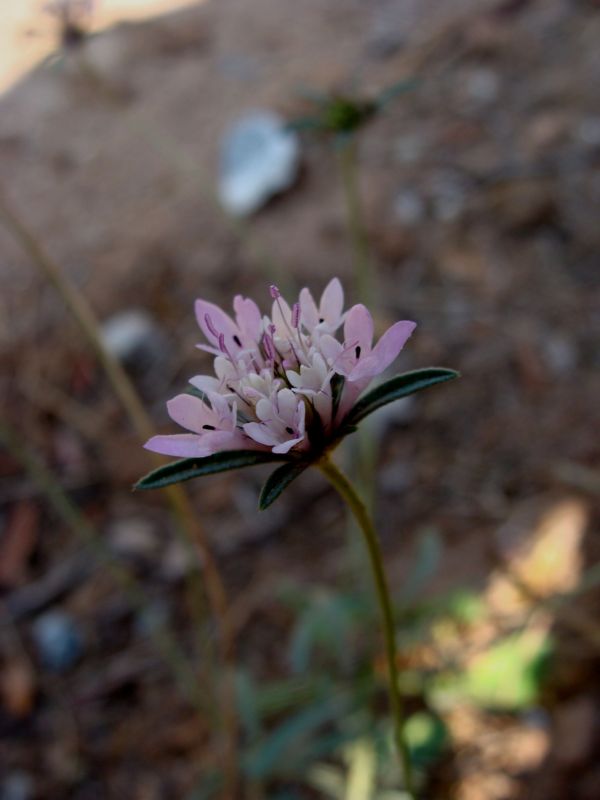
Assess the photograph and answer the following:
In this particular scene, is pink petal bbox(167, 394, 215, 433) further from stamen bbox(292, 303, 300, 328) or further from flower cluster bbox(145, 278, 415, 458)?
stamen bbox(292, 303, 300, 328)

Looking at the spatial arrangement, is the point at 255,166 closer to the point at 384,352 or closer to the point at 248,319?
the point at 248,319

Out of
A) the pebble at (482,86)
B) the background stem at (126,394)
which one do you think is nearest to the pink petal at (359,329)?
the background stem at (126,394)

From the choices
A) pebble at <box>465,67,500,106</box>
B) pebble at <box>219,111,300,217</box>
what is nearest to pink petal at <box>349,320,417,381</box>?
pebble at <box>219,111,300,217</box>

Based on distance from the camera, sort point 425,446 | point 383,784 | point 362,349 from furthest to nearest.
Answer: point 425,446 < point 383,784 < point 362,349

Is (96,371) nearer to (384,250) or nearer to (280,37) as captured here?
(384,250)

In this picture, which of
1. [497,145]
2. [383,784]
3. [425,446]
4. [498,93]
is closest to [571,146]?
[497,145]

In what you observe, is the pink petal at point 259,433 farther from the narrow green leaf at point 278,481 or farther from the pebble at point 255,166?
the pebble at point 255,166

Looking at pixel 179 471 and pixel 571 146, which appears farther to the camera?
pixel 571 146
